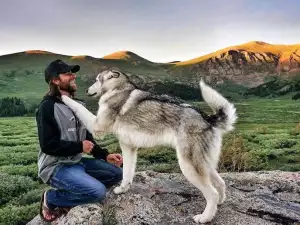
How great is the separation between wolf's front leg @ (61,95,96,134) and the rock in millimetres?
1233

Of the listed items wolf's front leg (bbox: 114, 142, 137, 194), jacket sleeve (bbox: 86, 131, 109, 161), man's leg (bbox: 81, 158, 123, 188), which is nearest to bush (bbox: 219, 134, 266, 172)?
man's leg (bbox: 81, 158, 123, 188)

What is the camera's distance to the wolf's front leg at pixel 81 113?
22.8 feet

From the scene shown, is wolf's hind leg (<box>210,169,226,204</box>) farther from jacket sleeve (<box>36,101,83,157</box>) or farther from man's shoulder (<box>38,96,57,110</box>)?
man's shoulder (<box>38,96,57,110</box>)

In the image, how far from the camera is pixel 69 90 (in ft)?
23.2

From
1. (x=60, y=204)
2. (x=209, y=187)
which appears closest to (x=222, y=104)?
(x=209, y=187)

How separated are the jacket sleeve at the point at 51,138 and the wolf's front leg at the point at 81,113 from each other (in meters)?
0.32

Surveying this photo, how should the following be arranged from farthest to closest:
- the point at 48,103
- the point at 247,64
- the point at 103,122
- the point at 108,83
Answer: the point at 247,64, the point at 108,83, the point at 103,122, the point at 48,103

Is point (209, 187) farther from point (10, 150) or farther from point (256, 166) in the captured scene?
point (10, 150)

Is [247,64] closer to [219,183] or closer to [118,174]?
[118,174]

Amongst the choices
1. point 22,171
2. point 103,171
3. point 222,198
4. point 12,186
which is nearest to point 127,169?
point 103,171

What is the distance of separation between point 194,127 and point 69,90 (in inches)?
85.9

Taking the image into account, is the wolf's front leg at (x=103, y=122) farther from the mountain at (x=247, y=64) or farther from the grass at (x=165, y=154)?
the mountain at (x=247, y=64)

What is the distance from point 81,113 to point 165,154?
11.0m

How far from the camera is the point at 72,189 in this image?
21.9ft
